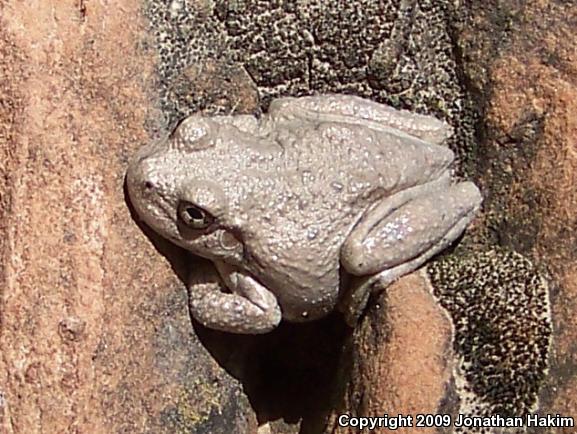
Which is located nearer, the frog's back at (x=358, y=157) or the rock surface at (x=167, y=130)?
the rock surface at (x=167, y=130)

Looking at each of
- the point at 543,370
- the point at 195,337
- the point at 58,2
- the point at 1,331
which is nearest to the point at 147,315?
the point at 195,337

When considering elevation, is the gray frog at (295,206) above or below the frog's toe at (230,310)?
above

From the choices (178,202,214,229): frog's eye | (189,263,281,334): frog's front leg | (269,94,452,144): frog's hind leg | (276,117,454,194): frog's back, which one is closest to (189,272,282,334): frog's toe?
(189,263,281,334): frog's front leg

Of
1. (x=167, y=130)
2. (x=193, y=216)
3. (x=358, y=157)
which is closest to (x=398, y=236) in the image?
(x=358, y=157)

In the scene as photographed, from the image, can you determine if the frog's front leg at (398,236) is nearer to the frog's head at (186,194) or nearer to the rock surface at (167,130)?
the rock surface at (167,130)

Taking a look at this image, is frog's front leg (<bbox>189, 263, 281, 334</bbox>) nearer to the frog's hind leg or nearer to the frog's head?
the frog's head

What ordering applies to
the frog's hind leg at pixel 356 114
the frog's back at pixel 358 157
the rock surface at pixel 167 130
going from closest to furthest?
the rock surface at pixel 167 130
the frog's back at pixel 358 157
the frog's hind leg at pixel 356 114

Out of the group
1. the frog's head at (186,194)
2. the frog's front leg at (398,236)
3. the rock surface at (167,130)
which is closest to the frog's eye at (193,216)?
the frog's head at (186,194)
